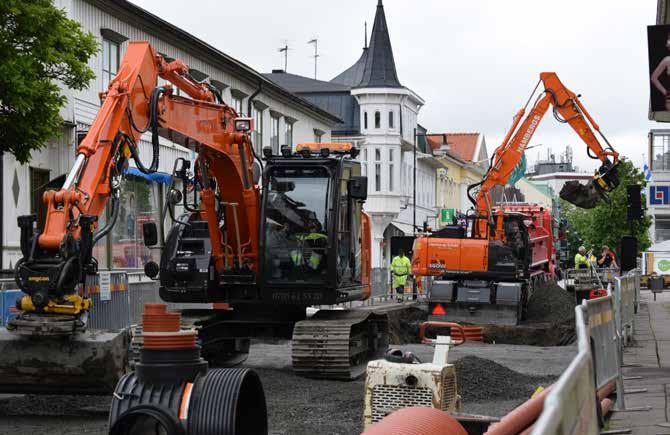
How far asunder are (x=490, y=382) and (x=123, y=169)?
530 cm

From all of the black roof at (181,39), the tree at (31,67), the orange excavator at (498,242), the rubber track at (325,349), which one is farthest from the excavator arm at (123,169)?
the black roof at (181,39)

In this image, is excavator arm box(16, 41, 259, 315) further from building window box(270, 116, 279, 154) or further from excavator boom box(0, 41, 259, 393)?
building window box(270, 116, 279, 154)

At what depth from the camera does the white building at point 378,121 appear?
7025 cm

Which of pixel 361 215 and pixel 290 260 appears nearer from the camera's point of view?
pixel 290 260

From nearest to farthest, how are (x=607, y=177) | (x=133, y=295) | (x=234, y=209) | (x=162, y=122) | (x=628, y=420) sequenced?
(x=628, y=420) → (x=162, y=122) → (x=234, y=209) → (x=133, y=295) → (x=607, y=177)

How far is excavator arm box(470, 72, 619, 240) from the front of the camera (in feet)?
91.8

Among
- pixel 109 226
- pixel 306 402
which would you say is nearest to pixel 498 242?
pixel 306 402

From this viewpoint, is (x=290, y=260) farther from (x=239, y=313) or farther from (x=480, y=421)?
(x=480, y=421)

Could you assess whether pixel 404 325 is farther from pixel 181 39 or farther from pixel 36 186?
pixel 181 39

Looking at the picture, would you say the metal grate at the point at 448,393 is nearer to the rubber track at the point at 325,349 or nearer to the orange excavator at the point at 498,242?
the rubber track at the point at 325,349

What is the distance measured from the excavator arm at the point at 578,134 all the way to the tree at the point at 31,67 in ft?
34.2

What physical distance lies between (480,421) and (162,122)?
715cm

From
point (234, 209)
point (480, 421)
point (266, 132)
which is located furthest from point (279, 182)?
point (266, 132)

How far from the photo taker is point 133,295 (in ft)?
74.3
